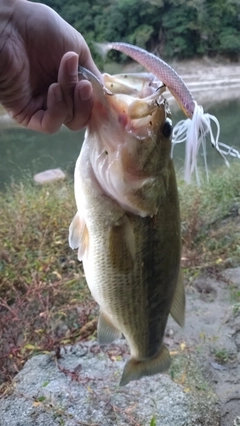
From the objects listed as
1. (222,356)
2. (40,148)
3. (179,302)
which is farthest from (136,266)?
(40,148)

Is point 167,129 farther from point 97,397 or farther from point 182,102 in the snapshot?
point 97,397

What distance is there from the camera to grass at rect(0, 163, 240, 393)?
2844mm

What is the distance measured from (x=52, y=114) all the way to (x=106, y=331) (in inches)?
26.4

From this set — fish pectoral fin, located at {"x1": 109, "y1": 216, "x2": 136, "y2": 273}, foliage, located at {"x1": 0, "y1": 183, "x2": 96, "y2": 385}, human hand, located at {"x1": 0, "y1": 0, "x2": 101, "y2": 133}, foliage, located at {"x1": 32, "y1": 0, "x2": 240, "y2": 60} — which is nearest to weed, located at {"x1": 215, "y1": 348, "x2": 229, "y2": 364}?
foliage, located at {"x1": 0, "y1": 183, "x2": 96, "y2": 385}

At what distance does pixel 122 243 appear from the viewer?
1.31 meters

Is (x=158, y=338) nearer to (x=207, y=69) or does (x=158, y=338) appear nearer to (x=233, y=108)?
(x=233, y=108)

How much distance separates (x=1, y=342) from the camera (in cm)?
280

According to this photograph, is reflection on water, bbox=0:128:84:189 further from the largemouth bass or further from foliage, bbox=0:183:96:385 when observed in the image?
the largemouth bass

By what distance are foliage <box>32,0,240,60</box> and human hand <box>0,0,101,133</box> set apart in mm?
22663

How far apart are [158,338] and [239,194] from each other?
12.4 feet

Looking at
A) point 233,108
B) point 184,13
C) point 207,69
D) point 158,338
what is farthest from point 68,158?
point 184,13

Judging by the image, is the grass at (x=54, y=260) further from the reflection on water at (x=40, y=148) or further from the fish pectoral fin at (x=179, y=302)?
the reflection on water at (x=40, y=148)

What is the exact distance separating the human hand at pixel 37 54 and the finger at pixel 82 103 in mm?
60

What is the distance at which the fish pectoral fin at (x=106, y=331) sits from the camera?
149 cm
